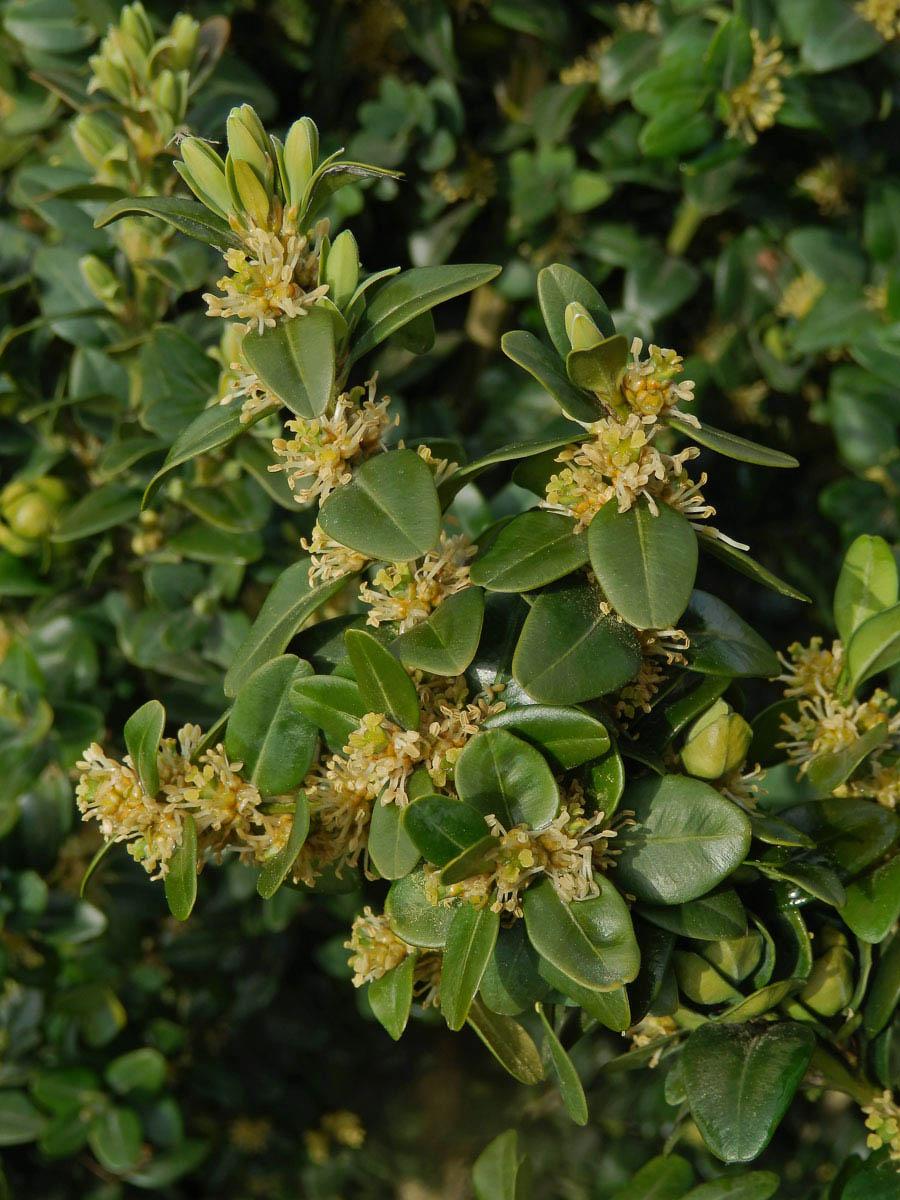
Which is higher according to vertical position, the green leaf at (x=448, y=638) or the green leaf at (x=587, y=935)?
the green leaf at (x=448, y=638)

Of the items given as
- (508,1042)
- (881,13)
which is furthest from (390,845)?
(881,13)

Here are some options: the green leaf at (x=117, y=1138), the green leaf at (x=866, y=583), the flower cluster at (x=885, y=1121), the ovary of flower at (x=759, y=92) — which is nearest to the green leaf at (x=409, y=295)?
the green leaf at (x=866, y=583)

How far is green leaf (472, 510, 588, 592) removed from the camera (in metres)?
0.83

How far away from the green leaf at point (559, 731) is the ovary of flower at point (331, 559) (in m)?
0.18

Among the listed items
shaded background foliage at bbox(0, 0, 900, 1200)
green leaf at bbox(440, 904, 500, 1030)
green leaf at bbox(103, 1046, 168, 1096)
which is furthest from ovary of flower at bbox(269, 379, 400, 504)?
green leaf at bbox(103, 1046, 168, 1096)

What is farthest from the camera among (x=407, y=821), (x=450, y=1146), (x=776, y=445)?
(x=450, y=1146)

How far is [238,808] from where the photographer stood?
3.00 ft

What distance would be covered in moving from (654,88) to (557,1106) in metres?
1.82

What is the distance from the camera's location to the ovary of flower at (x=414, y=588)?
0.91m

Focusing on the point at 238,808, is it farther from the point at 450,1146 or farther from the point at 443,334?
the point at 450,1146

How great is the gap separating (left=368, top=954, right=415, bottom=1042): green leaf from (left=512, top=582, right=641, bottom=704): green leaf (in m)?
0.29

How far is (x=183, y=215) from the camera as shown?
87 centimetres

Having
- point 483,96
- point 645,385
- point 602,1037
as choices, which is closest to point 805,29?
point 483,96

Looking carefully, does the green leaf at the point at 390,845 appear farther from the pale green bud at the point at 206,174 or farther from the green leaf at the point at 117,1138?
the green leaf at the point at 117,1138
